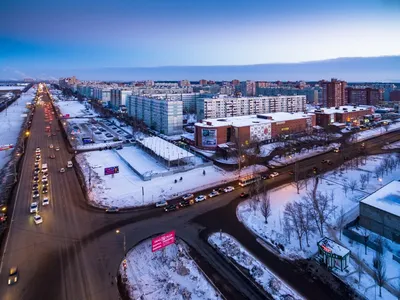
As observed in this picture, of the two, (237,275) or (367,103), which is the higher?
(367,103)

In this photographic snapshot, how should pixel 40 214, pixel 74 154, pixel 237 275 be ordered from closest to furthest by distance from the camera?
pixel 237 275 → pixel 40 214 → pixel 74 154

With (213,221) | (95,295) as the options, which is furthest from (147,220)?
(95,295)

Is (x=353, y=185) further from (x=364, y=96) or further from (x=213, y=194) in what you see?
(x=364, y=96)

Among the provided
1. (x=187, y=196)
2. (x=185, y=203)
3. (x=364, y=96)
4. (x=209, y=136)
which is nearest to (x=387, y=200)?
(x=185, y=203)

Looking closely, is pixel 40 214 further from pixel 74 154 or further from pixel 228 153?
pixel 228 153

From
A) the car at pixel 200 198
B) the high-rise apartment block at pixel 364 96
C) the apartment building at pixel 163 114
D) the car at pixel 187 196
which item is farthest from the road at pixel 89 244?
the high-rise apartment block at pixel 364 96

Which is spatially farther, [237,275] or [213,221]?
[213,221]
